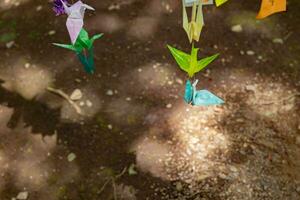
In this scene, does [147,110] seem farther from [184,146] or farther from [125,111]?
[184,146]

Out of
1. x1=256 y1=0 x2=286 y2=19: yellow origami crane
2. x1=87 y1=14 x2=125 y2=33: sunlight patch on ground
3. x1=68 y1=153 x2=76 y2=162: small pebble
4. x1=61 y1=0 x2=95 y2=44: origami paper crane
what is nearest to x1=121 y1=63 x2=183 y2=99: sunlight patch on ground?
x1=87 y1=14 x2=125 y2=33: sunlight patch on ground

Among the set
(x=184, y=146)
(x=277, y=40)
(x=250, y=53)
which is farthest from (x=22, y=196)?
(x=277, y=40)

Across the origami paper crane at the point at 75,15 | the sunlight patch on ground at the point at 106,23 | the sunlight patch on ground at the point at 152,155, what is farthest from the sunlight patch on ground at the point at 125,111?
the origami paper crane at the point at 75,15

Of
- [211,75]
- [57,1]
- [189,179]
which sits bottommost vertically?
[189,179]

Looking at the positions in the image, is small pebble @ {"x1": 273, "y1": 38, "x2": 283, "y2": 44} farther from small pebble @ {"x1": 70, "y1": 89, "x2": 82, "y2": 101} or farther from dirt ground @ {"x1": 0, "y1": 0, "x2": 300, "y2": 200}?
small pebble @ {"x1": 70, "y1": 89, "x2": 82, "y2": 101}

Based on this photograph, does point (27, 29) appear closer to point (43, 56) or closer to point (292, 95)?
point (43, 56)

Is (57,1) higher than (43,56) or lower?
higher

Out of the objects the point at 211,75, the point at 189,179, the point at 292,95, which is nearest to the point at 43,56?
the point at 211,75

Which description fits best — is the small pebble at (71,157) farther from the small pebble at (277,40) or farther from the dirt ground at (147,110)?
the small pebble at (277,40)

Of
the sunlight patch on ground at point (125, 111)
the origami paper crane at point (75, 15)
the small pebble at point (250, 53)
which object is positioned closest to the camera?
the origami paper crane at point (75, 15)
